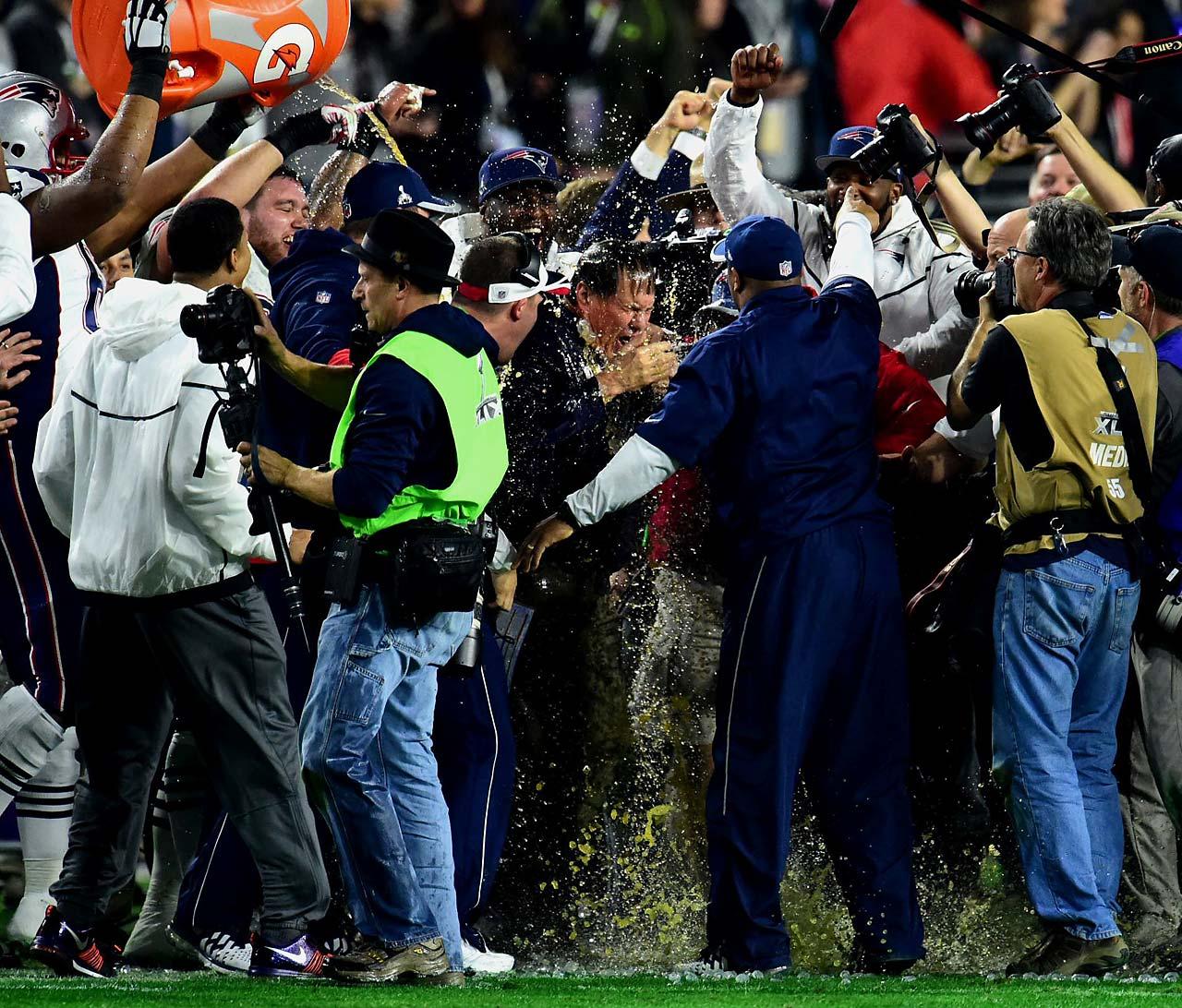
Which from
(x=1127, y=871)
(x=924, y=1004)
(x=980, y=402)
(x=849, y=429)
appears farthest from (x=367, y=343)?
(x=1127, y=871)

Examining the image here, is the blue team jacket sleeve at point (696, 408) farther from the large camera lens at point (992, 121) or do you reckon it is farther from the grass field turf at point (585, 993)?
the grass field turf at point (585, 993)

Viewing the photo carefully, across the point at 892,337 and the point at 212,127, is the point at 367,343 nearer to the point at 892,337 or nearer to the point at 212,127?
the point at 212,127

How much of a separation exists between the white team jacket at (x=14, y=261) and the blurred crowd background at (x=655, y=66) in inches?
106

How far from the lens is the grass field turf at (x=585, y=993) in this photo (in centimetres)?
380

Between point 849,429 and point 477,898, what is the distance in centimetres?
163

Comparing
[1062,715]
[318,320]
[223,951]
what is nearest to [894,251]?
[1062,715]

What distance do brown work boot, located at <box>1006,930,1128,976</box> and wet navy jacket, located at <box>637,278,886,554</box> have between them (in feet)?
3.99

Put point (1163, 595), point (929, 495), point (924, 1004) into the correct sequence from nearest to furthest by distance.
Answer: point (924, 1004)
point (1163, 595)
point (929, 495)

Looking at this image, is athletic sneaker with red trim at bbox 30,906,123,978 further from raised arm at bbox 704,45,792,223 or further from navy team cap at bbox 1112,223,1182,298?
navy team cap at bbox 1112,223,1182,298

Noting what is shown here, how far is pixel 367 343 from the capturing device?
465 cm

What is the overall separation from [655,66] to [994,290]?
3.41 m

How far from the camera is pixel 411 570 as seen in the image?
13.5 feet

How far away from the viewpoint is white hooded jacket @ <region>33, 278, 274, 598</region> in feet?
14.4

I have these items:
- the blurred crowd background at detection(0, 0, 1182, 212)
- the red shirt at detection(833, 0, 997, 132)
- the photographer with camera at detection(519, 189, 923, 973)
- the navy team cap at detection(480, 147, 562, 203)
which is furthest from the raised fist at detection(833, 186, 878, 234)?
the red shirt at detection(833, 0, 997, 132)
